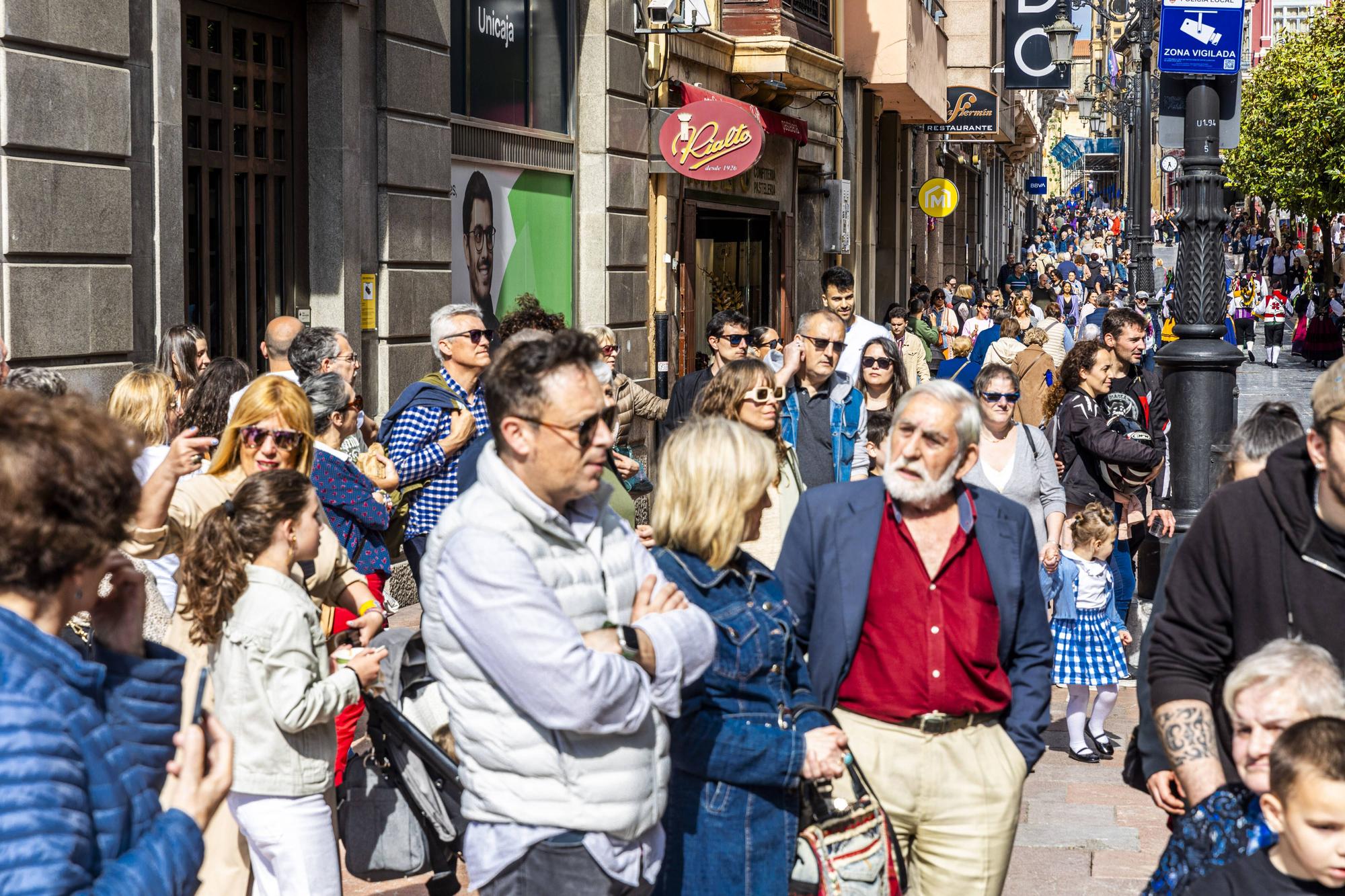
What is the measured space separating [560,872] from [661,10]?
1236 centimetres

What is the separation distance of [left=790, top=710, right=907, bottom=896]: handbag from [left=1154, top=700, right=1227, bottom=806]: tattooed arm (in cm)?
73

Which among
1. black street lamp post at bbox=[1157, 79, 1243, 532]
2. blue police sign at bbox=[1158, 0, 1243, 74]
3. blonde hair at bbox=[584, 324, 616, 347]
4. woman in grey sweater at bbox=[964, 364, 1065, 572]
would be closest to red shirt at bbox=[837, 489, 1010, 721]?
woman in grey sweater at bbox=[964, 364, 1065, 572]

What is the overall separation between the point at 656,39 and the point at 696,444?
1228 cm

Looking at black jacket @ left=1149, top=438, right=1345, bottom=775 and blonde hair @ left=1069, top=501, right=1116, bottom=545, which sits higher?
black jacket @ left=1149, top=438, right=1345, bottom=775

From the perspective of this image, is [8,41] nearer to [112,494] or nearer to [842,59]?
[112,494]

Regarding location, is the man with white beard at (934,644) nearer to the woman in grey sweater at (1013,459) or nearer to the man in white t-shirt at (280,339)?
the woman in grey sweater at (1013,459)

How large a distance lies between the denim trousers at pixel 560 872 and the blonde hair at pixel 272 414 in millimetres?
2138

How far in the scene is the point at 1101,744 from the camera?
8117 mm

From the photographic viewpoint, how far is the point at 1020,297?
18.1 meters

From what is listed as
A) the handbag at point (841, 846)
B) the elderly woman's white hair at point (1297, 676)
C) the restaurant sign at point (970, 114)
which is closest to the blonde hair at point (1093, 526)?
the handbag at point (841, 846)

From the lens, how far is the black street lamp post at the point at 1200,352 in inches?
371

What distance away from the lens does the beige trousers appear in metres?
4.26

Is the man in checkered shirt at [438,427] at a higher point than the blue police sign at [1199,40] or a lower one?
lower

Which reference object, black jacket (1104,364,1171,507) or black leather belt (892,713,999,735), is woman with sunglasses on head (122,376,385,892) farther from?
black jacket (1104,364,1171,507)
